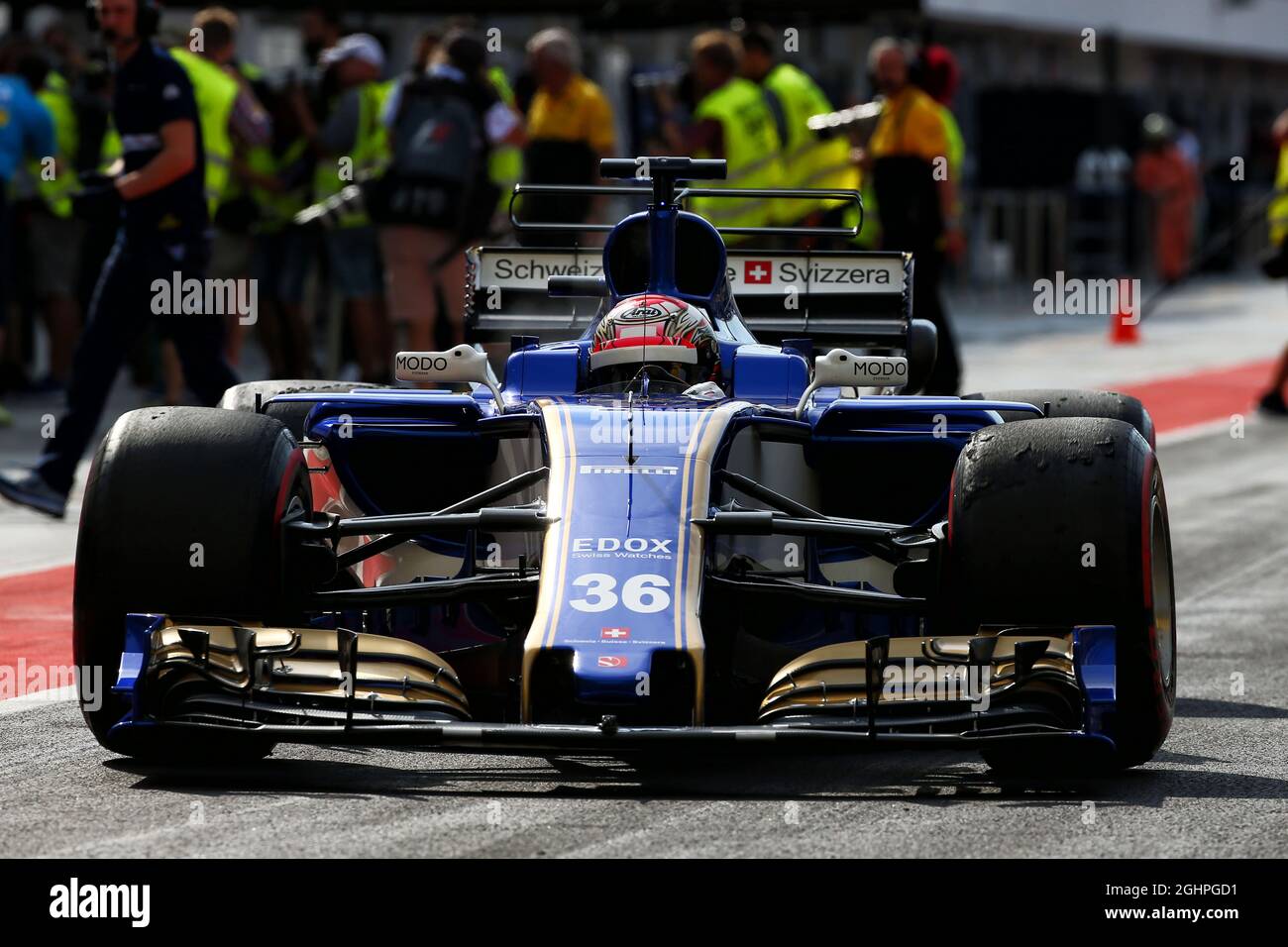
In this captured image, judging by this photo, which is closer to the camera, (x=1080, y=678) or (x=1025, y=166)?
(x=1080, y=678)

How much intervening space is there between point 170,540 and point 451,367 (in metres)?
1.17

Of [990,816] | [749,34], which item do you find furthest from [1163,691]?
[749,34]

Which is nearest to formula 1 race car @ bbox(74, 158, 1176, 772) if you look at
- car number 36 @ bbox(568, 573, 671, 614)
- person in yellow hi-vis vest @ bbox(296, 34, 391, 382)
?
car number 36 @ bbox(568, 573, 671, 614)

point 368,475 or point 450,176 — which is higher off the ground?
point 450,176

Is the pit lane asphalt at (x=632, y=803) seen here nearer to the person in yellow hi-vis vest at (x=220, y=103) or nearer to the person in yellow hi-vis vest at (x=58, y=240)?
the person in yellow hi-vis vest at (x=220, y=103)

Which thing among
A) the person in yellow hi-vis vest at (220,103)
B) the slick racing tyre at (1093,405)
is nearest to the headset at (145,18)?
the person in yellow hi-vis vest at (220,103)

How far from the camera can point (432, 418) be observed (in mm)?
7004

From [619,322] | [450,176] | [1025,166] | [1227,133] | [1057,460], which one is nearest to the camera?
[1057,460]

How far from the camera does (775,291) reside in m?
9.41

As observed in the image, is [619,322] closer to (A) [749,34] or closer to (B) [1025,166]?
(A) [749,34]

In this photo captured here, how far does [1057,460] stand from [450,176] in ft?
26.0

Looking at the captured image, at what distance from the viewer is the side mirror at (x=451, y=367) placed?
699 cm

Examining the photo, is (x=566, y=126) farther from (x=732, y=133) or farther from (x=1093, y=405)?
(x=1093, y=405)

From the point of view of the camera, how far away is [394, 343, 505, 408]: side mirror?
22.9 feet
